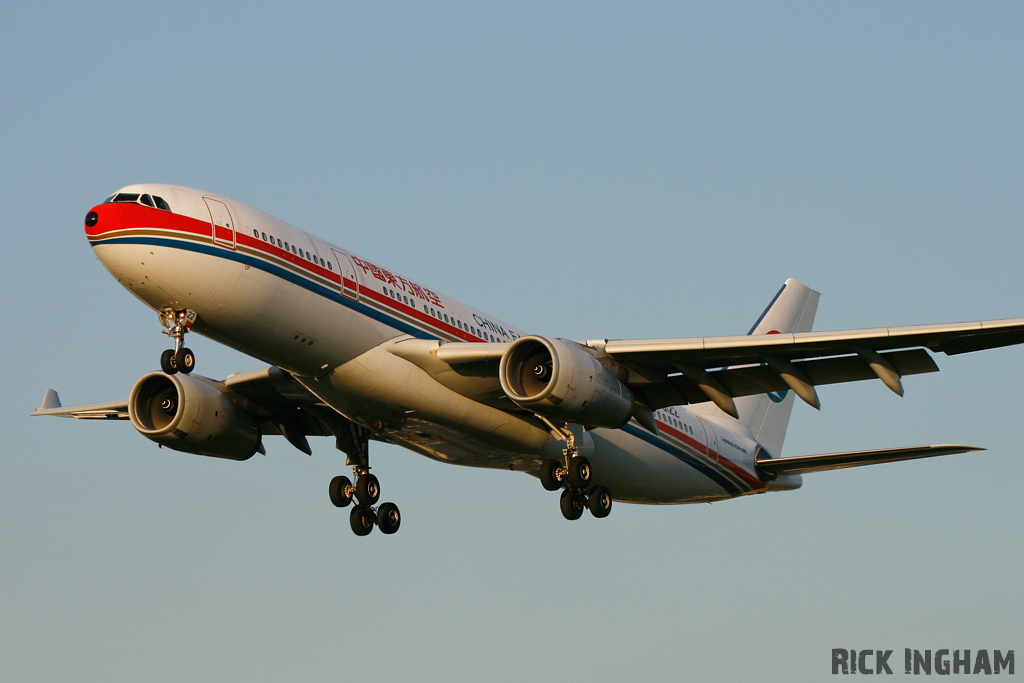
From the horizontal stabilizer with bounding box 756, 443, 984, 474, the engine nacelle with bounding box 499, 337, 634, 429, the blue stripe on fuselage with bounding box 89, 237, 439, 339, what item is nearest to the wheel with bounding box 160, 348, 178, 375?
the blue stripe on fuselage with bounding box 89, 237, 439, 339

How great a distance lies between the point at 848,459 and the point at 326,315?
14637mm

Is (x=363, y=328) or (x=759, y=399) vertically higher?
(x=759, y=399)

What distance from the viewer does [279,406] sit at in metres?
34.2

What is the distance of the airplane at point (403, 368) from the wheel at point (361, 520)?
4cm

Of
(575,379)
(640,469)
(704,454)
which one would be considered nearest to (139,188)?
(575,379)

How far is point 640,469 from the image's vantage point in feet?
114

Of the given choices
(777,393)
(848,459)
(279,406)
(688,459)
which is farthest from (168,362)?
(777,393)

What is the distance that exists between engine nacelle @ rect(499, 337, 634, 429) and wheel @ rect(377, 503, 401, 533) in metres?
8.04

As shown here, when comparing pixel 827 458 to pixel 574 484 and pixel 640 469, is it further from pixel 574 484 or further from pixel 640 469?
pixel 574 484

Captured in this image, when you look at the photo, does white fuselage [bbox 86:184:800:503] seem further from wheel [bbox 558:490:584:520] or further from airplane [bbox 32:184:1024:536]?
Answer: wheel [bbox 558:490:584:520]

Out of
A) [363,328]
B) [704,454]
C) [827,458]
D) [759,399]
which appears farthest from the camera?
[759,399]

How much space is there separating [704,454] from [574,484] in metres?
7.07

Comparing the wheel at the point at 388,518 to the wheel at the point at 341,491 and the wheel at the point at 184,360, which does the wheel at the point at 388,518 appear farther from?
the wheel at the point at 184,360

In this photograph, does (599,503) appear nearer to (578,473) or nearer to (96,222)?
(578,473)
